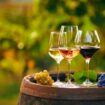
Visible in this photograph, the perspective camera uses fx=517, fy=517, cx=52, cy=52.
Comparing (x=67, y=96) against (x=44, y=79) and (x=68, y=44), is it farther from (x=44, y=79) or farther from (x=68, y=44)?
(x=68, y=44)

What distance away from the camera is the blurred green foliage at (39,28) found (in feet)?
12.8

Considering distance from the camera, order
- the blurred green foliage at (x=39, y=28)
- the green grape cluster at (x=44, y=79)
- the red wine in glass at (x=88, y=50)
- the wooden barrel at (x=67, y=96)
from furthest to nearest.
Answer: the blurred green foliage at (x=39, y=28) → the red wine in glass at (x=88, y=50) → the green grape cluster at (x=44, y=79) → the wooden barrel at (x=67, y=96)

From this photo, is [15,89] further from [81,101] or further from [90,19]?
[81,101]

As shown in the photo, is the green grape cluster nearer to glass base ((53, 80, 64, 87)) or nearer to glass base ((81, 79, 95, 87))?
glass base ((53, 80, 64, 87))

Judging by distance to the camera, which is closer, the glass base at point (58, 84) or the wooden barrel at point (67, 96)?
the wooden barrel at point (67, 96)

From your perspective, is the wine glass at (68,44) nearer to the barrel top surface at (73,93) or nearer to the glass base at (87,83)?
the glass base at (87,83)

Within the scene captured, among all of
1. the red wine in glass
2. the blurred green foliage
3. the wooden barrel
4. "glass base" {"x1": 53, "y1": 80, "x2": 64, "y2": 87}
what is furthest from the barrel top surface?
the blurred green foliage

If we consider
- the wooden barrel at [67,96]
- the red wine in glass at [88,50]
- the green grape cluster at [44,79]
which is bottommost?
the wooden barrel at [67,96]

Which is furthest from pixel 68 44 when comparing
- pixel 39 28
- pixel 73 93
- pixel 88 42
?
pixel 39 28

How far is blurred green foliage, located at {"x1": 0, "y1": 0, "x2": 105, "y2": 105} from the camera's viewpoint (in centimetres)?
390

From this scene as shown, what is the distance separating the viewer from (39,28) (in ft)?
13.4

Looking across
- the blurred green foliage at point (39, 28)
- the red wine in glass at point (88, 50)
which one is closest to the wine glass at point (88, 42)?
the red wine in glass at point (88, 50)

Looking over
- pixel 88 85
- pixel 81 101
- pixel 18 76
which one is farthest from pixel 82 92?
pixel 18 76

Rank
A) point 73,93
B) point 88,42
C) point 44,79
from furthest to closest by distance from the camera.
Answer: point 88,42
point 44,79
point 73,93
